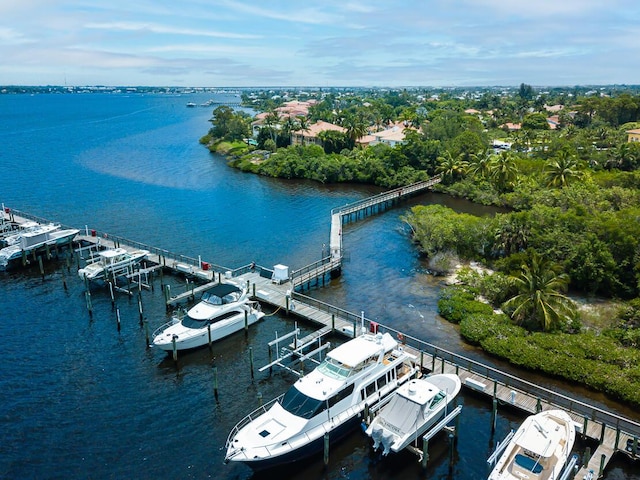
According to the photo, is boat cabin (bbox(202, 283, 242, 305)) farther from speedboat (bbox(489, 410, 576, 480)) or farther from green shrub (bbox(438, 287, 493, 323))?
speedboat (bbox(489, 410, 576, 480))

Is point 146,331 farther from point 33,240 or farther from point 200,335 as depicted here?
point 33,240

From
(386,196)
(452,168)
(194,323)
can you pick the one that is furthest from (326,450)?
(452,168)

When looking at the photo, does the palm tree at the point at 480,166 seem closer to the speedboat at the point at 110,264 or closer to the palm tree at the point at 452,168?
the palm tree at the point at 452,168

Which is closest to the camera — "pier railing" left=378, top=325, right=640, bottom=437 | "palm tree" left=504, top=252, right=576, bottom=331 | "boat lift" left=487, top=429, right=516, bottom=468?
"boat lift" left=487, top=429, right=516, bottom=468

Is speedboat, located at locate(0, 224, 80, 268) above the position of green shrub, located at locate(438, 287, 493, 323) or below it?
above

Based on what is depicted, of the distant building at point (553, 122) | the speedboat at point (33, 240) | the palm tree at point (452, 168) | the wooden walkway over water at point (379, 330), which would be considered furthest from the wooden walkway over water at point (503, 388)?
the distant building at point (553, 122)

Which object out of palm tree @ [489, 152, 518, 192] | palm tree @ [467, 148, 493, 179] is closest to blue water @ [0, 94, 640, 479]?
palm tree @ [489, 152, 518, 192]
